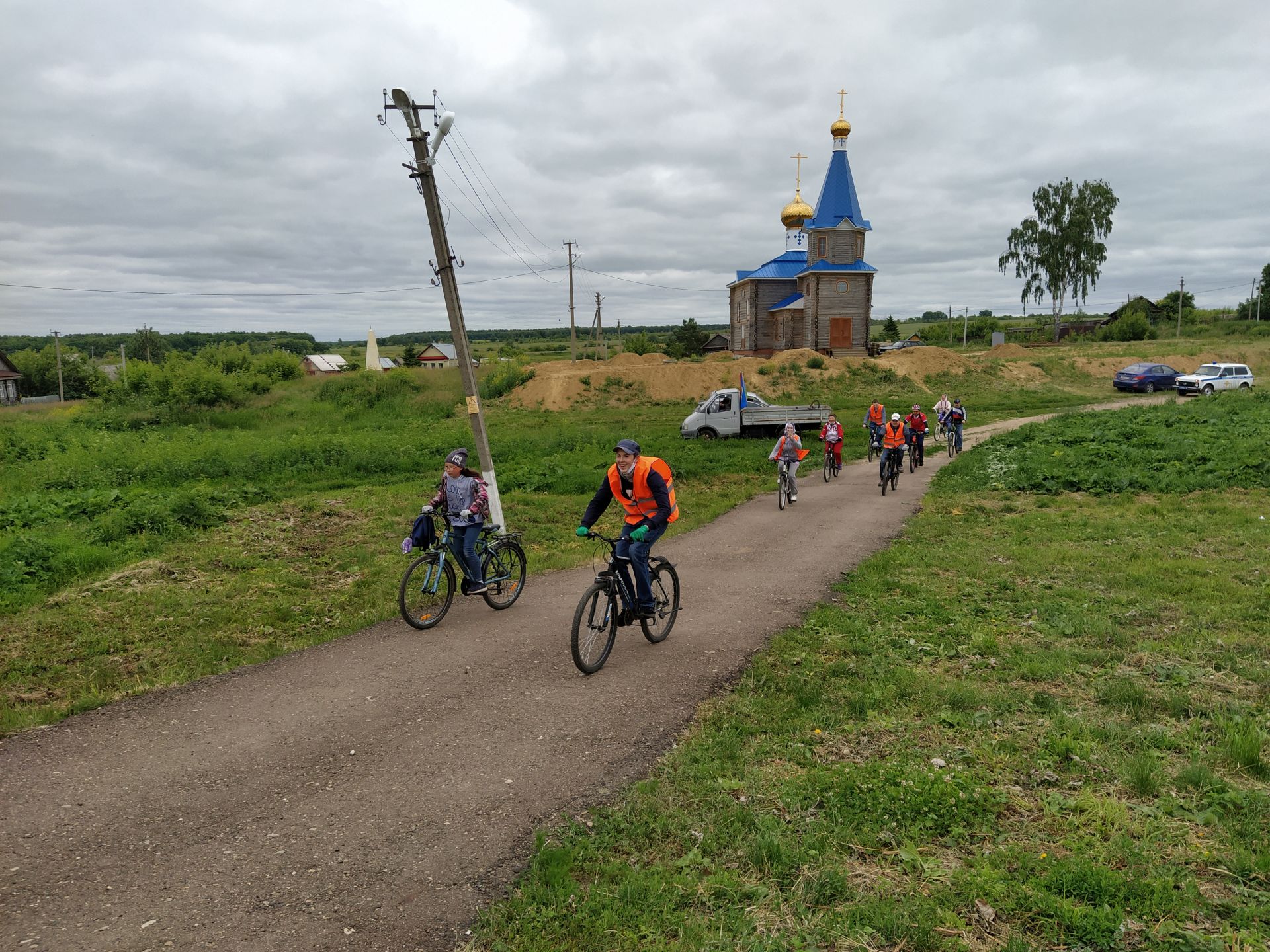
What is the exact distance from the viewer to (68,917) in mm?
3789

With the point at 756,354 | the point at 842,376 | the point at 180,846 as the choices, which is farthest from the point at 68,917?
the point at 756,354

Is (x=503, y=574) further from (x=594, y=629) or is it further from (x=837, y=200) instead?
(x=837, y=200)

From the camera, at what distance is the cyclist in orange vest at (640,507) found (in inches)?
280

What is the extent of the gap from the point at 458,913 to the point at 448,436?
24.4m

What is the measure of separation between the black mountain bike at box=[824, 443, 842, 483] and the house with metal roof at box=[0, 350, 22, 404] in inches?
3126

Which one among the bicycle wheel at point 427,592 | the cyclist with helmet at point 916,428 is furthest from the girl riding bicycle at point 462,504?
the cyclist with helmet at point 916,428

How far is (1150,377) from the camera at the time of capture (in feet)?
141

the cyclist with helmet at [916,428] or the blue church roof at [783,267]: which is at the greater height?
the blue church roof at [783,267]

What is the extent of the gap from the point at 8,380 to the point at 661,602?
8947cm

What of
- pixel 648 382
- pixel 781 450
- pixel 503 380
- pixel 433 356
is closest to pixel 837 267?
pixel 648 382

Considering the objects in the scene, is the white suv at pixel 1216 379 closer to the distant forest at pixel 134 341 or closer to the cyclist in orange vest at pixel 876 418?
the cyclist in orange vest at pixel 876 418

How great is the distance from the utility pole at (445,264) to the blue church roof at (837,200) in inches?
1744

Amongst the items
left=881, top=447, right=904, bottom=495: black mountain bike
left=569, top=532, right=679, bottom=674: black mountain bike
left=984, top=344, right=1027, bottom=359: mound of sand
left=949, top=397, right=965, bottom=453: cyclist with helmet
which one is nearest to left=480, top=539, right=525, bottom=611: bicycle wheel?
left=569, top=532, right=679, bottom=674: black mountain bike

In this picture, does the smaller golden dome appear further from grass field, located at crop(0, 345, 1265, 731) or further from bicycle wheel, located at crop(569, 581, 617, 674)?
bicycle wheel, located at crop(569, 581, 617, 674)
